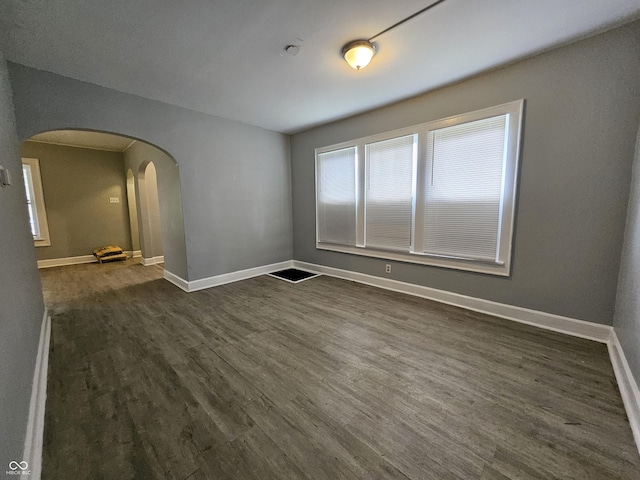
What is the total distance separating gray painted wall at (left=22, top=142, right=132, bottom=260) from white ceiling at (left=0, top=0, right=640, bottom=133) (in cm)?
440

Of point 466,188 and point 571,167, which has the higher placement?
point 571,167

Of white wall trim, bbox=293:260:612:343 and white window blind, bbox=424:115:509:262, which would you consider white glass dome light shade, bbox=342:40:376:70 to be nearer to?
white window blind, bbox=424:115:509:262

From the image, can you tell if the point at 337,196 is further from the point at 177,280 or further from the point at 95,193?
the point at 95,193

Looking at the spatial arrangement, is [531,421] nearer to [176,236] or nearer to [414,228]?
[414,228]

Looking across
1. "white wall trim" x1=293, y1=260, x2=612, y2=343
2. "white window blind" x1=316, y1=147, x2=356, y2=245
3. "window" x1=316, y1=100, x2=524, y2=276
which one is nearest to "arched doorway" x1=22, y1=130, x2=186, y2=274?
"white window blind" x1=316, y1=147, x2=356, y2=245

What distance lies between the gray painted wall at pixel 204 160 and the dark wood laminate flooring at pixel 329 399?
146 centimetres

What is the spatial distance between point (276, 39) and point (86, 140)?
573 cm

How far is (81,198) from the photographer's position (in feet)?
19.1

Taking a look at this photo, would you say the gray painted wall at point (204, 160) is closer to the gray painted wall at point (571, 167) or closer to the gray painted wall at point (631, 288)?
the gray painted wall at point (571, 167)

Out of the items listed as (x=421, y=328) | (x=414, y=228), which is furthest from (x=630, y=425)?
(x=414, y=228)

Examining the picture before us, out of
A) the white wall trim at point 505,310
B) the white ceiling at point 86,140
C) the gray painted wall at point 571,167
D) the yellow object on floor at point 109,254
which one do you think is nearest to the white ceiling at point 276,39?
the gray painted wall at point 571,167

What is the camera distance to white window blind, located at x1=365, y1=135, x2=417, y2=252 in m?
3.33

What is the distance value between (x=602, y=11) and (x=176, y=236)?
5198 millimetres

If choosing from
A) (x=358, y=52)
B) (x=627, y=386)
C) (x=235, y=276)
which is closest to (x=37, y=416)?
(x=235, y=276)
